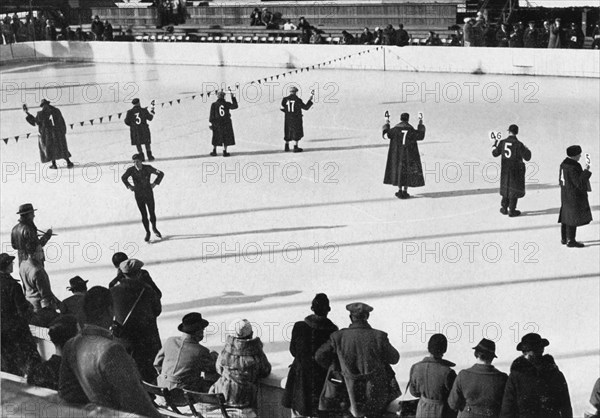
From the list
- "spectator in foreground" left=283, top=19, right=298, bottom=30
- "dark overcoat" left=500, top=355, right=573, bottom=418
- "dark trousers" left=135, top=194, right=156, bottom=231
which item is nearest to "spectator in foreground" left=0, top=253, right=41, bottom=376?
"dark overcoat" left=500, top=355, right=573, bottom=418

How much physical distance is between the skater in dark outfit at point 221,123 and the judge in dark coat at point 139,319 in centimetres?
A: 918

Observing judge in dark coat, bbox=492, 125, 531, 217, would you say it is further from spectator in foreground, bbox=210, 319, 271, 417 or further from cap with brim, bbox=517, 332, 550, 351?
spectator in foreground, bbox=210, 319, 271, 417

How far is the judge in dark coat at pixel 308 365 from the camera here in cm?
543

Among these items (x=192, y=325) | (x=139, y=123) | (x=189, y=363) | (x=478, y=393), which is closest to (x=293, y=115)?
(x=139, y=123)

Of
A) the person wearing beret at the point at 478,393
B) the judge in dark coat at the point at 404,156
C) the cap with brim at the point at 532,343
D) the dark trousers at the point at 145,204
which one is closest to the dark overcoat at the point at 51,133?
the dark trousers at the point at 145,204

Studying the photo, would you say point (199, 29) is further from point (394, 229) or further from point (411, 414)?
point (411, 414)

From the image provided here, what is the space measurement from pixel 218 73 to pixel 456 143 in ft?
43.8

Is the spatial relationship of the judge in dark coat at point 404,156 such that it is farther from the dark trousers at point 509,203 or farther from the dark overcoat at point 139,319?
the dark overcoat at point 139,319

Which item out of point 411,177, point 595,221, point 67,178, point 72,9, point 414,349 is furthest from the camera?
point 72,9

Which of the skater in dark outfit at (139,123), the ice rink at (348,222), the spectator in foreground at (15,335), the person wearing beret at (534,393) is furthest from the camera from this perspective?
the skater in dark outfit at (139,123)

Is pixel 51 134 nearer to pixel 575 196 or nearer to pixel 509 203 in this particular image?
pixel 509 203

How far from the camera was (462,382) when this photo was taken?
486 centimetres

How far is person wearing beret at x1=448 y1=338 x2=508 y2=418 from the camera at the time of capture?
484 centimetres

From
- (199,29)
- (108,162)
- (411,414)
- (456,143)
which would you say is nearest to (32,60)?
(199,29)
